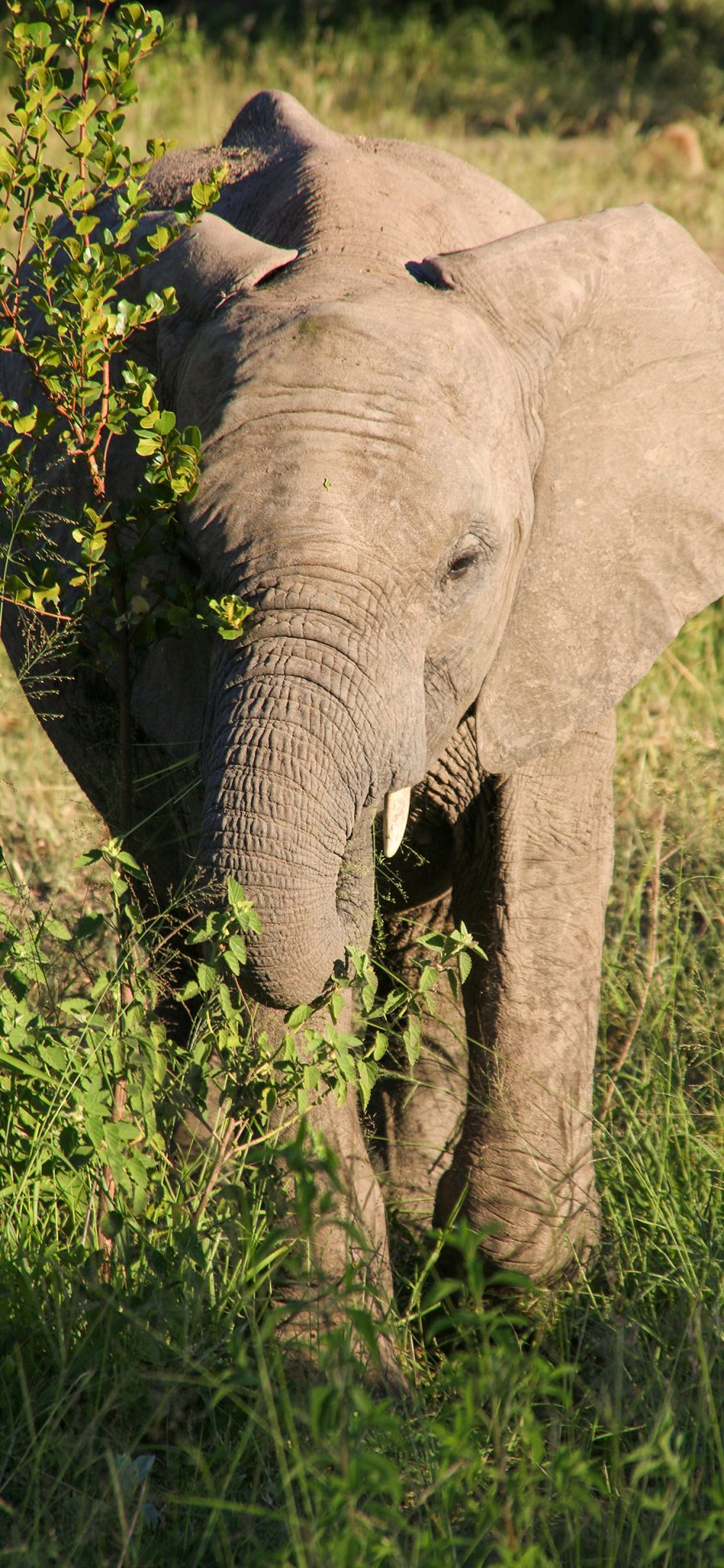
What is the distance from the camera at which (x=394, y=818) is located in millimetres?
3258

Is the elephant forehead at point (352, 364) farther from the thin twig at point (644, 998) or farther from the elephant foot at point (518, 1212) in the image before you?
the elephant foot at point (518, 1212)

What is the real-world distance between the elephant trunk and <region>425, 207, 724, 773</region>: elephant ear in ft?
2.10

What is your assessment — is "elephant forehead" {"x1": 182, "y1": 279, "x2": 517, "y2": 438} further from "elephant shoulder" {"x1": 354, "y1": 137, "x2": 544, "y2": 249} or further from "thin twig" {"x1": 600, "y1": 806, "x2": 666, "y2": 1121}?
"thin twig" {"x1": 600, "y1": 806, "x2": 666, "y2": 1121}

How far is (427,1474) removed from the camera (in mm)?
2512

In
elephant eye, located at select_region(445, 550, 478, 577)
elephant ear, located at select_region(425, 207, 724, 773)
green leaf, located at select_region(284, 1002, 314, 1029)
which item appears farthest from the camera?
elephant ear, located at select_region(425, 207, 724, 773)

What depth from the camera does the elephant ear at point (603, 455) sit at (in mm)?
3449

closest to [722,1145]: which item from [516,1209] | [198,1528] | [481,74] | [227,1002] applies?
[516,1209]

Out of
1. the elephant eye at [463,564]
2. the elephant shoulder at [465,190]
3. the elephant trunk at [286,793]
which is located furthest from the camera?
the elephant shoulder at [465,190]

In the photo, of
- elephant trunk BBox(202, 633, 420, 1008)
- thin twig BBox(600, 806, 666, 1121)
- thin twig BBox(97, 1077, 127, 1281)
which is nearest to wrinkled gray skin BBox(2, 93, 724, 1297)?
elephant trunk BBox(202, 633, 420, 1008)

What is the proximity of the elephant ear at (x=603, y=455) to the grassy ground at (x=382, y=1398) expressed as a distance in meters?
0.74

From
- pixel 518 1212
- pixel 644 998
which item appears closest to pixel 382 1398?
pixel 518 1212

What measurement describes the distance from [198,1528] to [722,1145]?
59.6 inches

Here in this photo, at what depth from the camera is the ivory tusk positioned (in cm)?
323

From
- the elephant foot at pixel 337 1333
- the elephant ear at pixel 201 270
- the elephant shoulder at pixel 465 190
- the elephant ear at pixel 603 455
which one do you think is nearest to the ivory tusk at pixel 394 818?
the elephant ear at pixel 603 455
